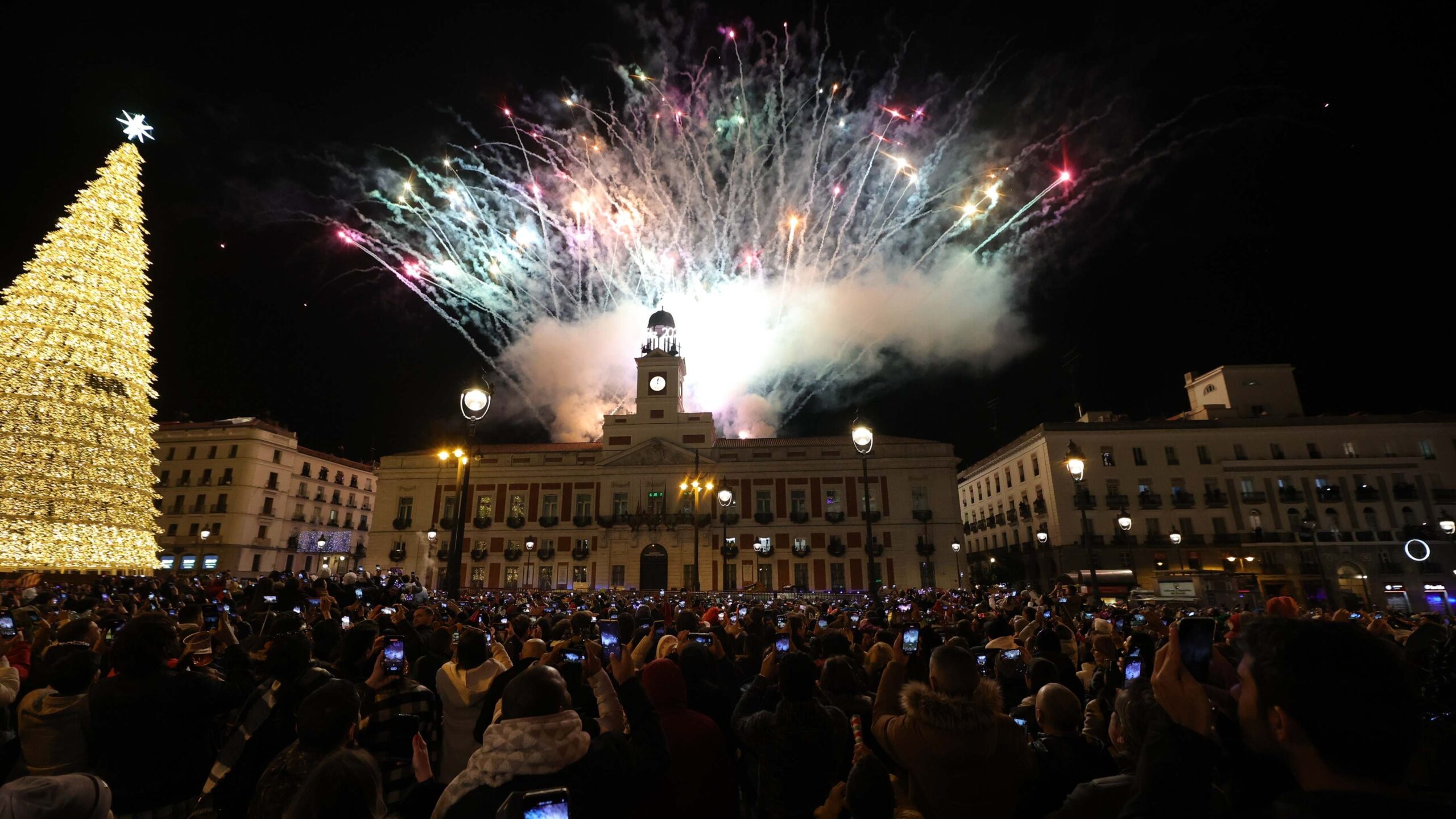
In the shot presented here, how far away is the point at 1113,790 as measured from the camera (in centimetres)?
260

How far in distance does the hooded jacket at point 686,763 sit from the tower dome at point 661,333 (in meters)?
52.4

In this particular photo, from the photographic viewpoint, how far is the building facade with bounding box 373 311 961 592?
157 ft

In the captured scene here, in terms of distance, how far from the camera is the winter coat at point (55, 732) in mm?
3492

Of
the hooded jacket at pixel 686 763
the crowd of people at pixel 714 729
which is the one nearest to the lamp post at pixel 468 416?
the crowd of people at pixel 714 729

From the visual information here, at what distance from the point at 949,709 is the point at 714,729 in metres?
1.15

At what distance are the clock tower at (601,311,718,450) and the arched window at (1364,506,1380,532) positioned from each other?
44.1 m

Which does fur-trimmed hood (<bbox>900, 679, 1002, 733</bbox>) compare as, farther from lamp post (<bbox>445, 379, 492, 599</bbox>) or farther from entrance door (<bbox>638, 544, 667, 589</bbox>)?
entrance door (<bbox>638, 544, 667, 589</bbox>)

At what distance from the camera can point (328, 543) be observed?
50.2 metres

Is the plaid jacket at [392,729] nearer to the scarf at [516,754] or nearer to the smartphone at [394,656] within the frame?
the smartphone at [394,656]

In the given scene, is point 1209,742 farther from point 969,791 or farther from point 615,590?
point 615,590

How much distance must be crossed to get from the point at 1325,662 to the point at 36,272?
26.3 meters

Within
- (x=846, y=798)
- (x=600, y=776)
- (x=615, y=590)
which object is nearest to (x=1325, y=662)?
(x=846, y=798)

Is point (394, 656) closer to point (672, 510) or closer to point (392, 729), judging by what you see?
point (392, 729)

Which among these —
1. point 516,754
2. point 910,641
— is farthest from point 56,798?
point 910,641
